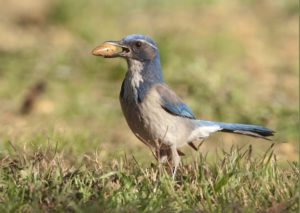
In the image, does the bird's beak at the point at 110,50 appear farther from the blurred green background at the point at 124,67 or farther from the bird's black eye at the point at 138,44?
the blurred green background at the point at 124,67

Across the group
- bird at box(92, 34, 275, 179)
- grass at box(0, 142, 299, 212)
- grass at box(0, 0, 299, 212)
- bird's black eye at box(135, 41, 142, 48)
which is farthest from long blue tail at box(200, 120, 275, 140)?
bird's black eye at box(135, 41, 142, 48)

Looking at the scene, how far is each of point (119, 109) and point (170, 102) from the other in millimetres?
3259

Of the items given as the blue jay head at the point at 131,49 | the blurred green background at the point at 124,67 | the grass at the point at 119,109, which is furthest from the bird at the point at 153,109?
the blurred green background at the point at 124,67

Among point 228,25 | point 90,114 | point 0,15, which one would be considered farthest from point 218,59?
point 0,15

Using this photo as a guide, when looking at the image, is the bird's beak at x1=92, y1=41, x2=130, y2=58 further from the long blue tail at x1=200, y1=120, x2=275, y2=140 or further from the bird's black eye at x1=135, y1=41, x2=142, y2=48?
the long blue tail at x1=200, y1=120, x2=275, y2=140

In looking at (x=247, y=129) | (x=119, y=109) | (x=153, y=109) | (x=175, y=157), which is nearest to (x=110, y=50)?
(x=153, y=109)

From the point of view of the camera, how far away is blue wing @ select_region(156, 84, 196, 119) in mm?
5887

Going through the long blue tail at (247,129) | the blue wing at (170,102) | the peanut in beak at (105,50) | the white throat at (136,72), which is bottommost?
the long blue tail at (247,129)

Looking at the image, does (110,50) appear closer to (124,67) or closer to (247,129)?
(247,129)

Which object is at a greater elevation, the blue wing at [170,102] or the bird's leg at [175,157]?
the blue wing at [170,102]

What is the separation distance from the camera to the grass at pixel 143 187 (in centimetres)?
465

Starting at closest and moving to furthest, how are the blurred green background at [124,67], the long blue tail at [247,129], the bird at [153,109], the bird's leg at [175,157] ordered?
the bird's leg at [175,157] < the bird at [153,109] < the long blue tail at [247,129] < the blurred green background at [124,67]

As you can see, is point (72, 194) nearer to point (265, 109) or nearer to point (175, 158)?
point (175, 158)

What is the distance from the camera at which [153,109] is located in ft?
19.0
